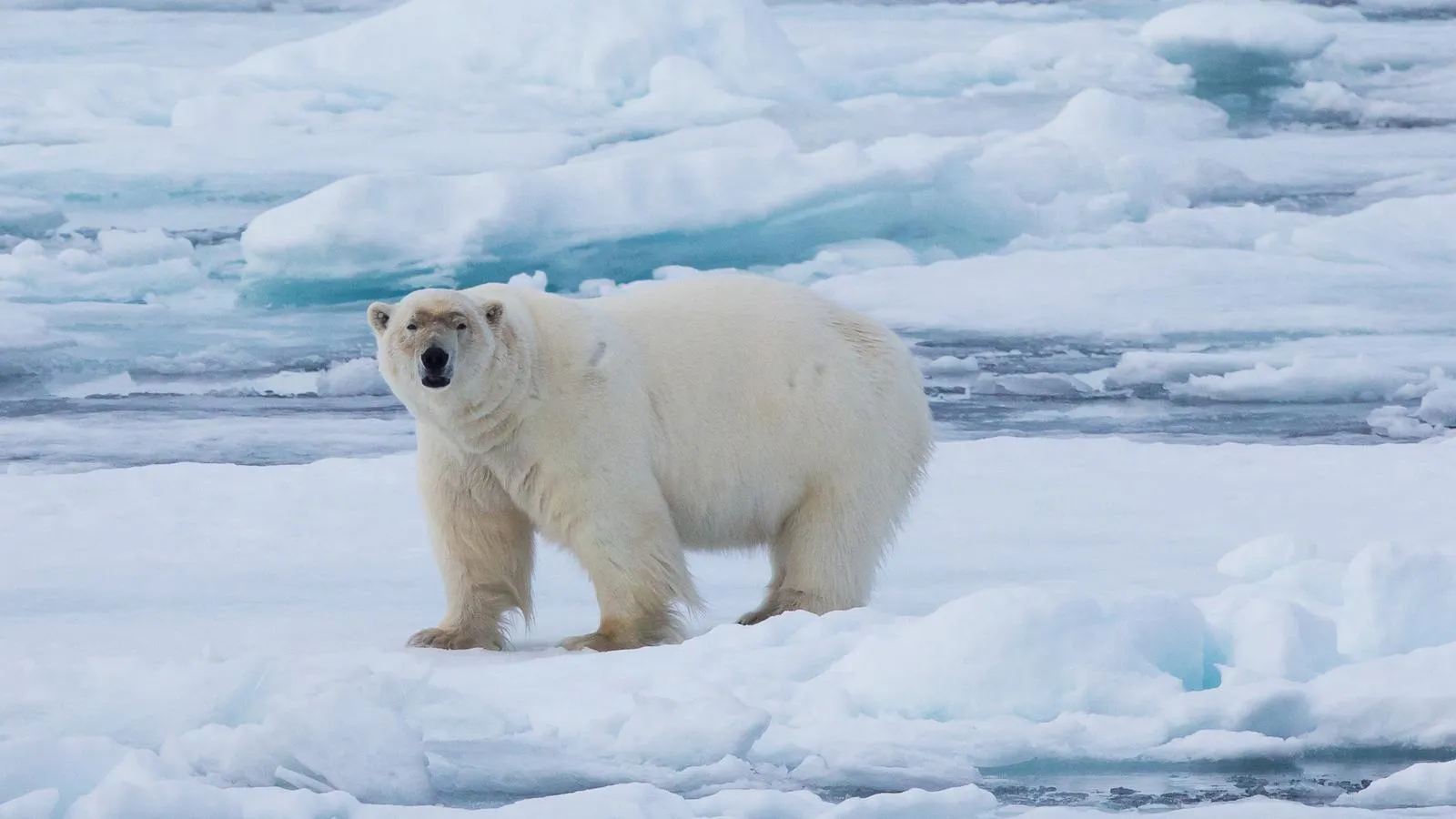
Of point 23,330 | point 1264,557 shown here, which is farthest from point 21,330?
point 1264,557

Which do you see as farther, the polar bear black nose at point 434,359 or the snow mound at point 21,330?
the snow mound at point 21,330

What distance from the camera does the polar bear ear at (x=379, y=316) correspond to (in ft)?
13.8

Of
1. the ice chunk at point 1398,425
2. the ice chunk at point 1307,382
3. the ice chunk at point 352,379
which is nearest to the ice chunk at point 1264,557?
the ice chunk at point 1398,425

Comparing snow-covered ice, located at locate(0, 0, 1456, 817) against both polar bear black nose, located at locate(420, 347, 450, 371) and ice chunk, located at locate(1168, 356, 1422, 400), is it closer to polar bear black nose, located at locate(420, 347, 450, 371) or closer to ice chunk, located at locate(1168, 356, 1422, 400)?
ice chunk, located at locate(1168, 356, 1422, 400)

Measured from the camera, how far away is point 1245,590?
4344 mm

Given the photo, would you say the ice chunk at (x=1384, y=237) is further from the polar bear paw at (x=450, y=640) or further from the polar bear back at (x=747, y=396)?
the polar bear paw at (x=450, y=640)

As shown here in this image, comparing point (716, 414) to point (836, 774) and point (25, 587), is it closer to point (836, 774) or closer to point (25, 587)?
point (836, 774)

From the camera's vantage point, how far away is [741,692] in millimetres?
3498

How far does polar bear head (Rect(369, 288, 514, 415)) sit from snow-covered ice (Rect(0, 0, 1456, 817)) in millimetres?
589

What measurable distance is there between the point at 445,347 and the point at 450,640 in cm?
73

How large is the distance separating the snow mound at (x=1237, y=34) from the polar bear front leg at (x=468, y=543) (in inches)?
516

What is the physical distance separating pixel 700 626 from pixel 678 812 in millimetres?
1952

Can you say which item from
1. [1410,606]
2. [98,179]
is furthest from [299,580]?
[98,179]

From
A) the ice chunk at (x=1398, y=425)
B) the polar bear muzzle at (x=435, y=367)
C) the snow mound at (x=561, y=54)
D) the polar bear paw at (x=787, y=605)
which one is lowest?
the ice chunk at (x=1398, y=425)
